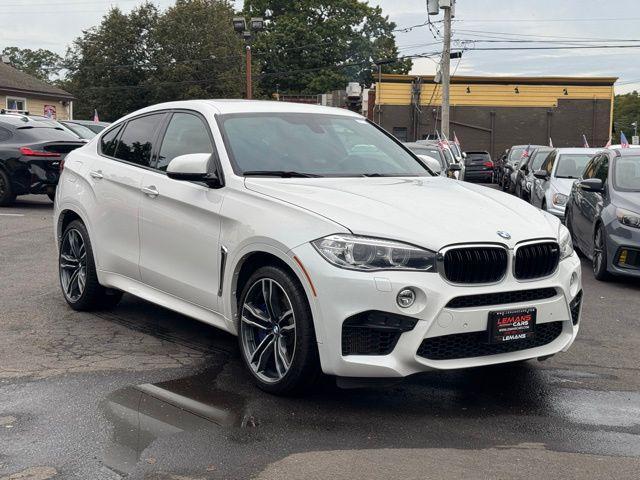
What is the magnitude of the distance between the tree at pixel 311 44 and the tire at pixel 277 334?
6768 cm

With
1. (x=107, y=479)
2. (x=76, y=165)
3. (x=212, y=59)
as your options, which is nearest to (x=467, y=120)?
(x=212, y=59)

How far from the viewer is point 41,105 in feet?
141

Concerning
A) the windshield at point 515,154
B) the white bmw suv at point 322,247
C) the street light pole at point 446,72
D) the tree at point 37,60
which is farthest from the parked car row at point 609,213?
the tree at point 37,60

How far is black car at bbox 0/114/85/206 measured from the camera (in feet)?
50.8

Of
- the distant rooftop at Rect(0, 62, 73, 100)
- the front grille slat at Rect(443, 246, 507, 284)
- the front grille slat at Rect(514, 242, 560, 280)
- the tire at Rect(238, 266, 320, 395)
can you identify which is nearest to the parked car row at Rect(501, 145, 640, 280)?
the front grille slat at Rect(514, 242, 560, 280)

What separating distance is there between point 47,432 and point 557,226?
10.4 feet

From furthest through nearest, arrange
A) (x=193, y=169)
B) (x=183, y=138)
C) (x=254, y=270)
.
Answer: (x=183, y=138) → (x=193, y=169) → (x=254, y=270)

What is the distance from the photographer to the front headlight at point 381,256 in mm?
4488

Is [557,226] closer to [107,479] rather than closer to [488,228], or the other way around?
[488,228]

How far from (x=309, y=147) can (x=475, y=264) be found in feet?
5.86

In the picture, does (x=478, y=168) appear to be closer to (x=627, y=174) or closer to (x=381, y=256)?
Result: (x=627, y=174)

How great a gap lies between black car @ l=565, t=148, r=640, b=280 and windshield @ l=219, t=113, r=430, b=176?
3.75m

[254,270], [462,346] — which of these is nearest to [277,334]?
[254,270]

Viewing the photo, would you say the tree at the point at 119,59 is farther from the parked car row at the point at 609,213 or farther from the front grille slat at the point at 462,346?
the front grille slat at the point at 462,346
